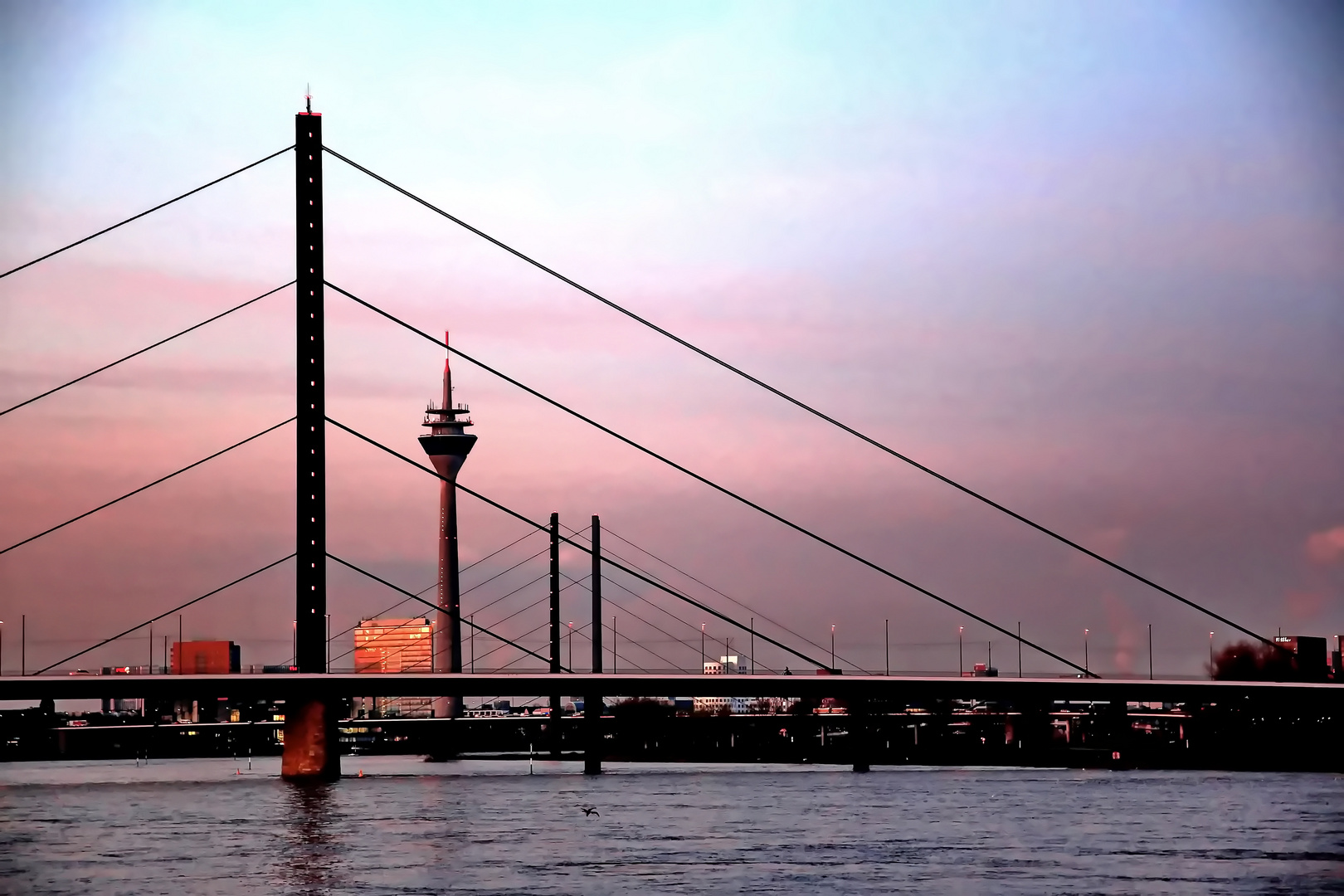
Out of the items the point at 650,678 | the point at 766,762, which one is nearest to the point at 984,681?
the point at 650,678

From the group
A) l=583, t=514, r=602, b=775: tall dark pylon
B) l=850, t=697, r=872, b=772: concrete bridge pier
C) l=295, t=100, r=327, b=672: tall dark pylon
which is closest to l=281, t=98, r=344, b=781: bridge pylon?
l=295, t=100, r=327, b=672: tall dark pylon

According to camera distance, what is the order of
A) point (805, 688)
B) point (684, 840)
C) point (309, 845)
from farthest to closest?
point (805, 688)
point (684, 840)
point (309, 845)

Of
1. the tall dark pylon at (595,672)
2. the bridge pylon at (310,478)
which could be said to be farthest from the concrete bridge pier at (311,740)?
the tall dark pylon at (595,672)

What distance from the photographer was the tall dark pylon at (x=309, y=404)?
60.2 m

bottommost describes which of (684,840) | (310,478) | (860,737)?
(860,737)

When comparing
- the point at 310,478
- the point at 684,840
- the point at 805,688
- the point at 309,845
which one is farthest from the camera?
the point at 805,688

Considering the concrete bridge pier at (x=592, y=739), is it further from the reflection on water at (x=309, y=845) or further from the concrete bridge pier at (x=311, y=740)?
the reflection on water at (x=309, y=845)

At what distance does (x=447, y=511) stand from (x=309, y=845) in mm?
132549

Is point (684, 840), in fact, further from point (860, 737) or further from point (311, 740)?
point (860, 737)

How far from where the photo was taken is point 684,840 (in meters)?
41.2

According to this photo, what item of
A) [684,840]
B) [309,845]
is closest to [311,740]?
[309,845]

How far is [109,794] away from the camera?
2778 inches

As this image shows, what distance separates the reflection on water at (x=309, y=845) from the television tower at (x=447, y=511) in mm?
77654

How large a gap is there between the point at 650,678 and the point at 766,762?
5980 cm
